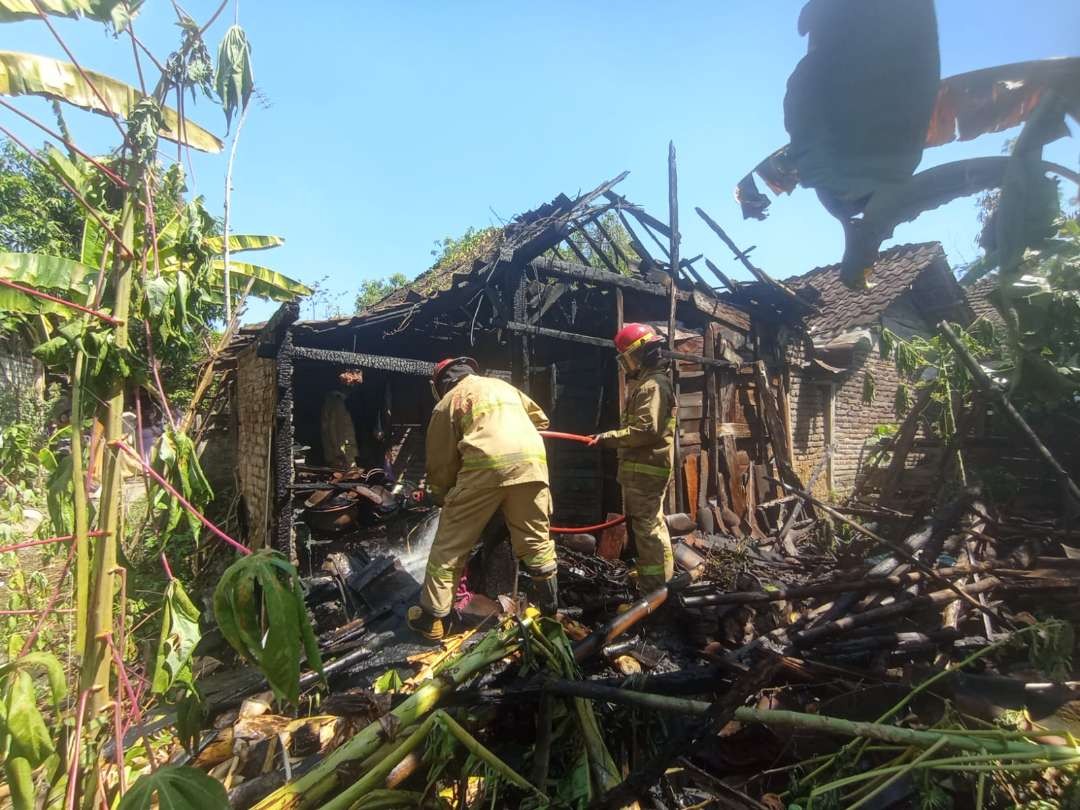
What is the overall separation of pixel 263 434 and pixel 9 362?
327 inches

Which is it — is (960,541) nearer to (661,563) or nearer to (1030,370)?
(1030,370)

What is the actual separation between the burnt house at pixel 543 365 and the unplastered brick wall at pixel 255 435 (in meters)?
0.03

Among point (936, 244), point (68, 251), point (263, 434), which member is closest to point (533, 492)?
point (263, 434)

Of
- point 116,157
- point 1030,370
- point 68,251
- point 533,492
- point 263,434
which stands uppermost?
point 68,251

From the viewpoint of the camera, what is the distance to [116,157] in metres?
1.61

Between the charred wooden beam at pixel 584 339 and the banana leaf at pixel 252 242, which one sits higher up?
the banana leaf at pixel 252 242

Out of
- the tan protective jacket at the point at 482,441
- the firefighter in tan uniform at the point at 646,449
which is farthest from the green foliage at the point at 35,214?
the firefighter in tan uniform at the point at 646,449

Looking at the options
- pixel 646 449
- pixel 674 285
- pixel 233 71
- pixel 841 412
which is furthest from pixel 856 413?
pixel 233 71

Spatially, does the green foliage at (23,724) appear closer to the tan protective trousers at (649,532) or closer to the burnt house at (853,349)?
the tan protective trousers at (649,532)

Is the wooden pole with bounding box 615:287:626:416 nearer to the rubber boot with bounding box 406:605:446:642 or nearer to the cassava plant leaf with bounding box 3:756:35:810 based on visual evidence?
the rubber boot with bounding box 406:605:446:642

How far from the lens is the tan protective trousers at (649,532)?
443 cm

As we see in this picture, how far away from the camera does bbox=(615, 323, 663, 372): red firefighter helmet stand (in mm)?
4727

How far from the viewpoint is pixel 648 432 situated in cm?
447

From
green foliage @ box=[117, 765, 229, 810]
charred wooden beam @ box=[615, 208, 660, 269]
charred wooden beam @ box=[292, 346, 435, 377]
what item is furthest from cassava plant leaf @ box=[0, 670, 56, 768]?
charred wooden beam @ box=[615, 208, 660, 269]
